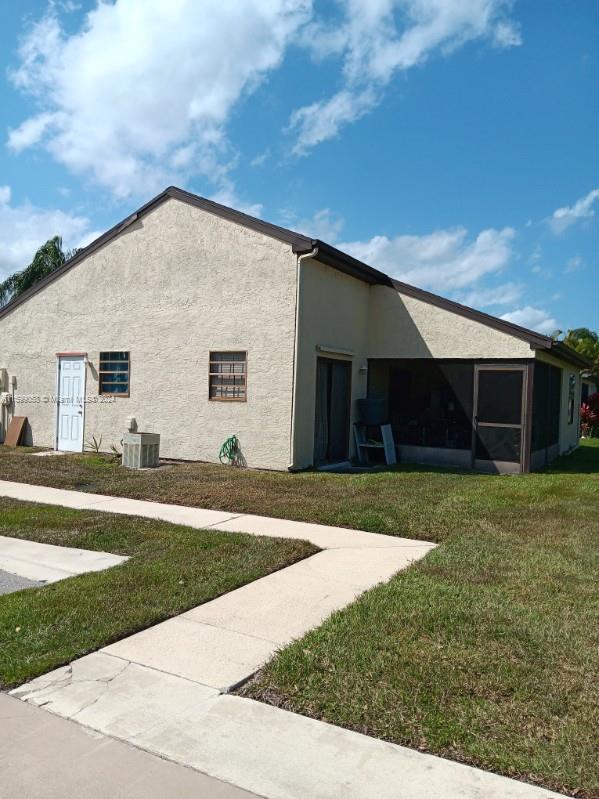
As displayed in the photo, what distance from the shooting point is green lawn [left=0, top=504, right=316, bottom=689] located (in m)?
4.22

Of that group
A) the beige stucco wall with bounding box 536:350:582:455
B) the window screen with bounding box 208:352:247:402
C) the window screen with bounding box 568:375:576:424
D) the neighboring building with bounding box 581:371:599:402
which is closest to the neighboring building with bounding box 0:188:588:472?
the window screen with bounding box 208:352:247:402

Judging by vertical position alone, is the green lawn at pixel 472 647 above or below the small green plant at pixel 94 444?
below

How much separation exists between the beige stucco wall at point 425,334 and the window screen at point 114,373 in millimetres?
5352

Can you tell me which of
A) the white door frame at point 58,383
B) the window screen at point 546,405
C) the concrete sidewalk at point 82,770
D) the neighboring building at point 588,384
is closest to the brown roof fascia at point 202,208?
the white door frame at point 58,383

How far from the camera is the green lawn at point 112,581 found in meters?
4.22

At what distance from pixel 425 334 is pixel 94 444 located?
25.1 ft

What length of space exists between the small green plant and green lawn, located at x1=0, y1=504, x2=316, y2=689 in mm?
6086

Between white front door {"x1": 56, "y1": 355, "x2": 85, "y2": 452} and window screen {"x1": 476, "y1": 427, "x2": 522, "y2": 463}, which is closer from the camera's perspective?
window screen {"x1": 476, "y1": 427, "x2": 522, "y2": 463}

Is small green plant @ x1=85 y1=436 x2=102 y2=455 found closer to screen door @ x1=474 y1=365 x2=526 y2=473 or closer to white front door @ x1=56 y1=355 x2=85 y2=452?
white front door @ x1=56 y1=355 x2=85 y2=452

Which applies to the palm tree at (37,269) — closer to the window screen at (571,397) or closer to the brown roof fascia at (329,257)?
the brown roof fascia at (329,257)

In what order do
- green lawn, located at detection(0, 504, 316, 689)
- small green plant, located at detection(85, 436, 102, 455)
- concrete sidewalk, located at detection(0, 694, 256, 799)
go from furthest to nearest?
1. small green plant, located at detection(85, 436, 102, 455)
2. green lawn, located at detection(0, 504, 316, 689)
3. concrete sidewalk, located at detection(0, 694, 256, 799)

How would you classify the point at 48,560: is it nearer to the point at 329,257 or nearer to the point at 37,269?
the point at 329,257

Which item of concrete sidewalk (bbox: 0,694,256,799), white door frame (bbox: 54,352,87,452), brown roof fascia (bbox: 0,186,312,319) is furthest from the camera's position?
white door frame (bbox: 54,352,87,452)

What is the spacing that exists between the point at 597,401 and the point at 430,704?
2613 cm
